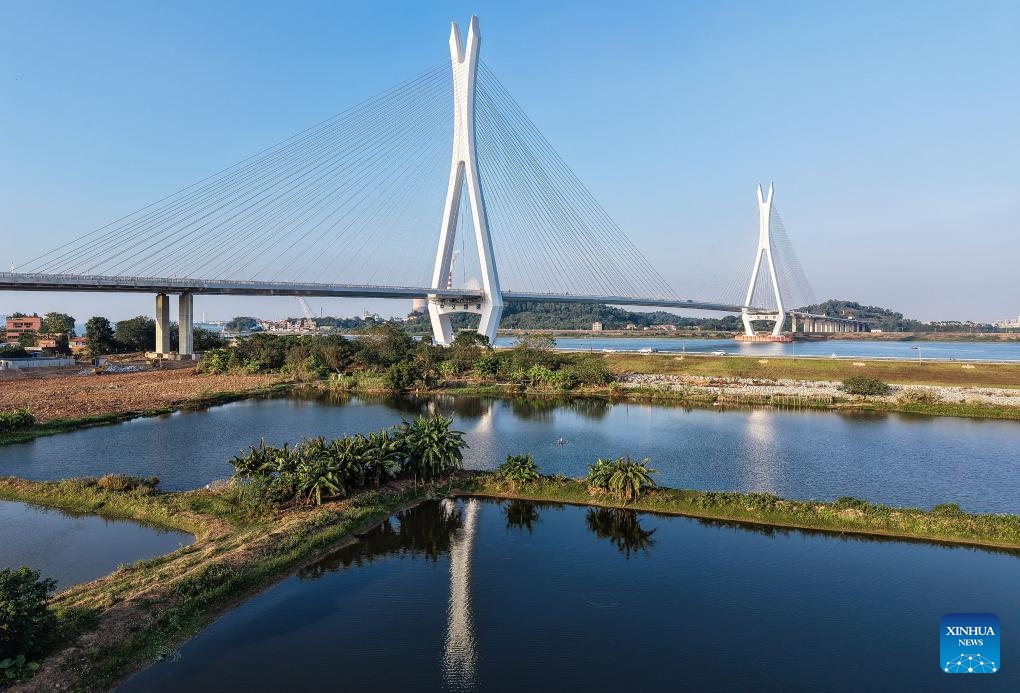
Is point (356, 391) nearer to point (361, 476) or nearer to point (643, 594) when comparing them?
point (361, 476)

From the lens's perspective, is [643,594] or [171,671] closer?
[171,671]

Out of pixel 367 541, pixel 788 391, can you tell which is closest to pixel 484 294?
pixel 788 391

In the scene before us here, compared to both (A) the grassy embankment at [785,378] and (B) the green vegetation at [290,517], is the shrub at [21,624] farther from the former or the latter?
(A) the grassy embankment at [785,378]

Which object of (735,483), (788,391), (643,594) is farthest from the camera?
(788,391)

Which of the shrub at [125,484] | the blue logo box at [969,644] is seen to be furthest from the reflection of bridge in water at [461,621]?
the shrub at [125,484]

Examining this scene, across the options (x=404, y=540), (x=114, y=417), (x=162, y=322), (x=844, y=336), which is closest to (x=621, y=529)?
(x=404, y=540)

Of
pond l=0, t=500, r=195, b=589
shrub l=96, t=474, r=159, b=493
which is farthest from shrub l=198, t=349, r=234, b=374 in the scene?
pond l=0, t=500, r=195, b=589
